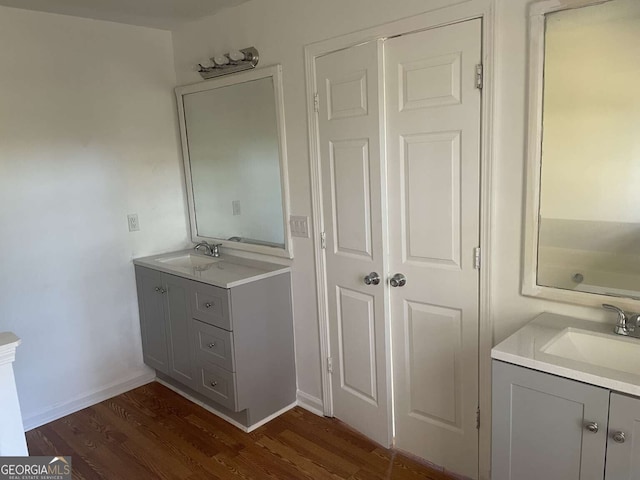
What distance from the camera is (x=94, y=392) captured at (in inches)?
126

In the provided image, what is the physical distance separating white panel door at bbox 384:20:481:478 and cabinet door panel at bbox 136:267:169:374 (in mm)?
1579

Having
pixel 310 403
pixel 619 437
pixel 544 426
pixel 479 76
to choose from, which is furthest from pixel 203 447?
pixel 479 76

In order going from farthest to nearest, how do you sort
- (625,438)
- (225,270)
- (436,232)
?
(225,270), (436,232), (625,438)

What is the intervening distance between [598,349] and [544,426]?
0.36 m

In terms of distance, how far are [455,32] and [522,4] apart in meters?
0.27

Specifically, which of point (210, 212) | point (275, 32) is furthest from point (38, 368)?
point (275, 32)

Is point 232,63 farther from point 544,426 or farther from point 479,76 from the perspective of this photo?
point 544,426

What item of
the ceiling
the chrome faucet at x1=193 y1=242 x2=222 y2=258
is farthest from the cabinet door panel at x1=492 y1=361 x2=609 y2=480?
the ceiling

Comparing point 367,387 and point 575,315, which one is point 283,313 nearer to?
point 367,387

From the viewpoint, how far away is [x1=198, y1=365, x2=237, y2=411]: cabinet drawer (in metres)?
2.73

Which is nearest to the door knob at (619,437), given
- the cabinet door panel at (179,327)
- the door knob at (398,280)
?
the door knob at (398,280)

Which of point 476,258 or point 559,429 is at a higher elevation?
point 476,258

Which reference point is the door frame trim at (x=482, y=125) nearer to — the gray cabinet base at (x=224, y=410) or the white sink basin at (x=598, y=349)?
the white sink basin at (x=598, y=349)

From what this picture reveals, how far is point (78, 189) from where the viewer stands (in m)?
3.03
